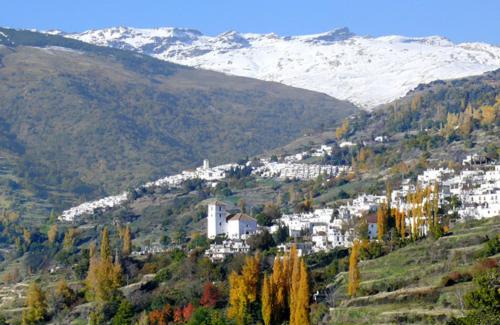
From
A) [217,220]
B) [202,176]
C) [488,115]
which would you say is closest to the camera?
[217,220]

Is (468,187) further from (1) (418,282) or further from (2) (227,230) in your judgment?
(1) (418,282)

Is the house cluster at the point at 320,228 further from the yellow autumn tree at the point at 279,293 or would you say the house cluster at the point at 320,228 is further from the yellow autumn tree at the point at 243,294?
the yellow autumn tree at the point at 279,293

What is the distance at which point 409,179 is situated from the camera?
108 meters

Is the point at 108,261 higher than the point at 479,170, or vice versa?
the point at 479,170

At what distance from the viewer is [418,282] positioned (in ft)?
208

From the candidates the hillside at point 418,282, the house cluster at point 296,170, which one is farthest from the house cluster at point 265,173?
the hillside at point 418,282

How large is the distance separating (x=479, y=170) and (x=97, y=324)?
42.1 metres

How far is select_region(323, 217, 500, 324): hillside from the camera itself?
57.1 metres

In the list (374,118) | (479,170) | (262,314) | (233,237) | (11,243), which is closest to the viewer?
(262,314)

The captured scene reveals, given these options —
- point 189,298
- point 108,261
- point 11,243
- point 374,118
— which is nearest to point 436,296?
point 189,298

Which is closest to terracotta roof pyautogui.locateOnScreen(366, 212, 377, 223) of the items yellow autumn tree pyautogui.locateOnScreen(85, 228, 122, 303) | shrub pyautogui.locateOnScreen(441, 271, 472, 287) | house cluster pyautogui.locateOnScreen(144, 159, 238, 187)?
yellow autumn tree pyautogui.locateOnScreen(85, 228, 122, 303)

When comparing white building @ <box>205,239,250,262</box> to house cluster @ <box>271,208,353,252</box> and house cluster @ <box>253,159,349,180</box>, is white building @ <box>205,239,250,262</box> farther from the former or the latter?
house cluster @ <box>253,159,349,180</box>

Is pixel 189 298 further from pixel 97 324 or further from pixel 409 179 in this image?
pixel 409 179

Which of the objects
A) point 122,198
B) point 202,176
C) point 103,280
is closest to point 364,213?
point 103,280
